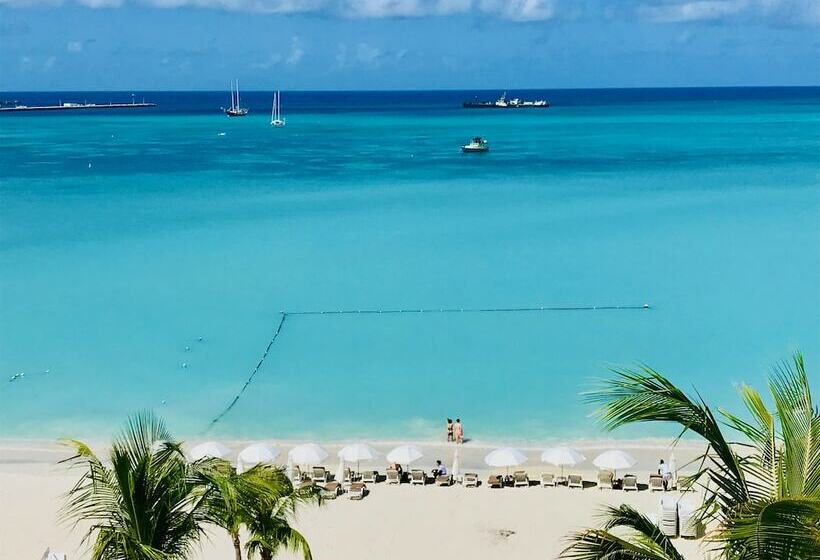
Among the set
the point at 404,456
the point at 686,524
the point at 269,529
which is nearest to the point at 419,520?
the point at 404,456

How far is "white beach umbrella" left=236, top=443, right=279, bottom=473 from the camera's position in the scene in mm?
16031

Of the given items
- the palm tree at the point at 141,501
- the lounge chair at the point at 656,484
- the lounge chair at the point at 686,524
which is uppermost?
the lounge chair at the point at 656,484

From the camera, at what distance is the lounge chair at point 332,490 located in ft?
49.3

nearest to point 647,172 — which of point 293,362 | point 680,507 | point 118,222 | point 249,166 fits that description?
point 249,166

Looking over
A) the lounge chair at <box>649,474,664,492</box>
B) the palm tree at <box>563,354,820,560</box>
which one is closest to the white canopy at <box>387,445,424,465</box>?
the lounge chair at <box>649,474,664,492</box>

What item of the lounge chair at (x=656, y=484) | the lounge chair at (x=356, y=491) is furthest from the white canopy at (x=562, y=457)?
the lounge chair at (x=356, y=491)

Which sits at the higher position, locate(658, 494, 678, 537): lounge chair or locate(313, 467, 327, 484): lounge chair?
locate(313, 467, 327, 484): lounge chair

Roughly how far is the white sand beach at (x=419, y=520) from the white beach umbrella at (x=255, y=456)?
3.59 feet

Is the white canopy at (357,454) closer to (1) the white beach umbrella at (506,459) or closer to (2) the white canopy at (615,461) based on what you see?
(1) the white beach umbrella at (506,459)

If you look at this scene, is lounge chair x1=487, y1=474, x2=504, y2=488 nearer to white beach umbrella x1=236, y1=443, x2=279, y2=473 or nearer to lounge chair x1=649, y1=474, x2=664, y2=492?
lounge chair x1=649, y1=474, x2=664, y2=492

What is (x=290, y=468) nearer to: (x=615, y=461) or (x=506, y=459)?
(x=506, y=459)

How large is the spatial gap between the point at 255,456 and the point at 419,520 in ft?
10.4

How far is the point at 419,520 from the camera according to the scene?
14.3 meters

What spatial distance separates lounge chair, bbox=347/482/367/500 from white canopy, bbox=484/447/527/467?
1.95 meters
